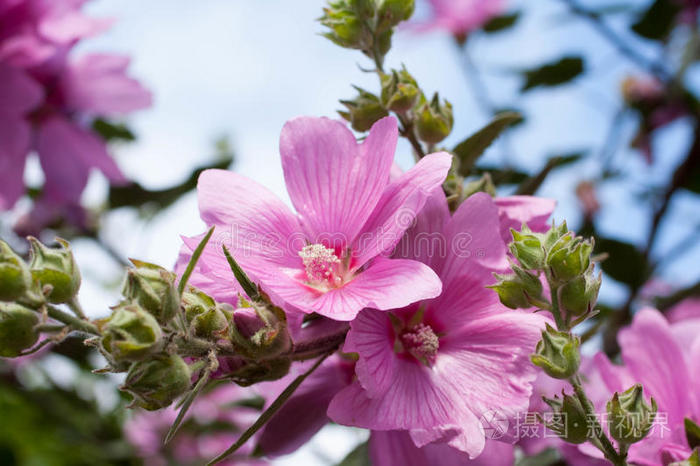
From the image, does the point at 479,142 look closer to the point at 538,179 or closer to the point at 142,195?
the point at 538,179

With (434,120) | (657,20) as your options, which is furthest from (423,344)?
(657,20)

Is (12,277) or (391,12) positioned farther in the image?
(391,12)

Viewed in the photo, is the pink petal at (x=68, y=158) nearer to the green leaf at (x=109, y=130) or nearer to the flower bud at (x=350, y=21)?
the green leaf at (x=109, y=130)

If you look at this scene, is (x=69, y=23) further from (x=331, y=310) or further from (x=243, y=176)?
(x=331, y=310)

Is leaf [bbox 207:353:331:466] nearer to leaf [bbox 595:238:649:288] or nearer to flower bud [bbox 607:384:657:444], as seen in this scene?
flower bud [bbox 607:384:657:444]

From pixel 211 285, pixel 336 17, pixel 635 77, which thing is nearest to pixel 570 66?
pixel 635 77

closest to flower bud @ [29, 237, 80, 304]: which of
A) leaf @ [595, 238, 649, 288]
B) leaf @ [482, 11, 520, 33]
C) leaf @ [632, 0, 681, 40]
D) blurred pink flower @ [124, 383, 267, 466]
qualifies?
leaf @ [595, 238, 649, 288]

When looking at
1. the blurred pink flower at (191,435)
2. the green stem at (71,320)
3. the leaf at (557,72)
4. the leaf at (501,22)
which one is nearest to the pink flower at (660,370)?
the green stem at (71,320)
